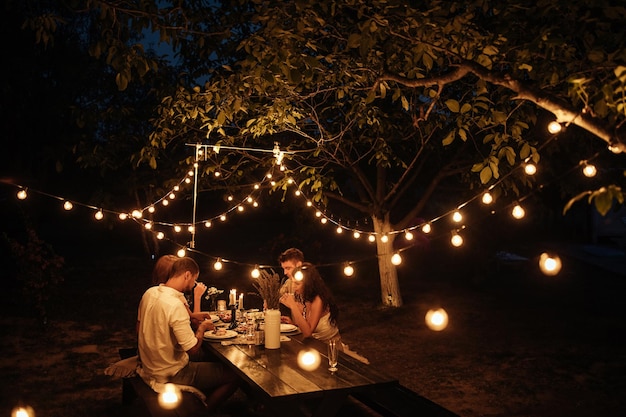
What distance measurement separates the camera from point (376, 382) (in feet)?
11.8

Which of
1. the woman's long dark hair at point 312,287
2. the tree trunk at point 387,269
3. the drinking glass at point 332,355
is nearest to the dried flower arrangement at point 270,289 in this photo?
A: the woman's long dark hair at point 312,287

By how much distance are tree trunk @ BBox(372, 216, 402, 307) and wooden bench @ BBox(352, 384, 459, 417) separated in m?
5.05

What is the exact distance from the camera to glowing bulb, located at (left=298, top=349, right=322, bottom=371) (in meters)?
3.86

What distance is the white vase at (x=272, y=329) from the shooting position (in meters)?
4.29

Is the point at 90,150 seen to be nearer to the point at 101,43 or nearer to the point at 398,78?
the point at 101,43

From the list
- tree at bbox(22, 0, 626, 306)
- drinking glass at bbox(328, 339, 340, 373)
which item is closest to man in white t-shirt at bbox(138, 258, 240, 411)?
drinking glass at bbox(328, 339, 340, 373)

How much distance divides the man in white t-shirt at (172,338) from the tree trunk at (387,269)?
5.25m

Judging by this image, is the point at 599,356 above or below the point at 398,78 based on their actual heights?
below

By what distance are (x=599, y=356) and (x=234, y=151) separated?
548cm

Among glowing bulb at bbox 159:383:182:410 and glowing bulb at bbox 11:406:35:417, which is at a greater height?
glowing bulb at bbox 159:383:182:410

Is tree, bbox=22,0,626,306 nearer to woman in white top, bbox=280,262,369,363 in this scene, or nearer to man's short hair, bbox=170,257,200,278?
woman in white top, bbox=280,262,369,363

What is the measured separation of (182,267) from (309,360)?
122cm

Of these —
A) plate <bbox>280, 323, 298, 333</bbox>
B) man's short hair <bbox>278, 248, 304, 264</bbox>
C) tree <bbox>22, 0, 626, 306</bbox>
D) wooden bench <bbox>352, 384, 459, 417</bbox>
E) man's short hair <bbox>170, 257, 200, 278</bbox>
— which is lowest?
wooden bench <bbox>352, 384, 459, 417</bbox>

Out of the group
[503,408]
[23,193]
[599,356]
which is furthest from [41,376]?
[599,356]
